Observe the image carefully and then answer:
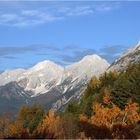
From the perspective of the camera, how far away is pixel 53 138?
84.5 feet

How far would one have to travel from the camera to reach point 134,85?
126500 mm

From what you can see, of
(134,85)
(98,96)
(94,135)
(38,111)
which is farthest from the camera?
Answer: (38,111)

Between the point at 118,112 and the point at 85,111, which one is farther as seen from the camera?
the point at 85,111

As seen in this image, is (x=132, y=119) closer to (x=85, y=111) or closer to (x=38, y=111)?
(x=85, y=111)

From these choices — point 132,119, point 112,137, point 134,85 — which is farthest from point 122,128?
point 134,85

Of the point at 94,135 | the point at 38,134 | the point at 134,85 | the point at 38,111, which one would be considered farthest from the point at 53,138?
the point at 38,111

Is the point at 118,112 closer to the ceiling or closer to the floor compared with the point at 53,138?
closer to the ceiling

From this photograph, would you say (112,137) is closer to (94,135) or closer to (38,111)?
(94,135)

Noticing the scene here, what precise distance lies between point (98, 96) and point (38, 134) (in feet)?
393

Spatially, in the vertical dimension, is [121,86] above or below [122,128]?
above

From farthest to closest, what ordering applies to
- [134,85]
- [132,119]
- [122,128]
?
1. [134,85]
2. [132,119]
3. [122,128]

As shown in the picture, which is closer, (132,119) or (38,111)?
(132,119)

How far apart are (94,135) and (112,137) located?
43.9 inches

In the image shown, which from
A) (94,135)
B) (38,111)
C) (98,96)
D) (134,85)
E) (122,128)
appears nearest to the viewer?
(94,135)
